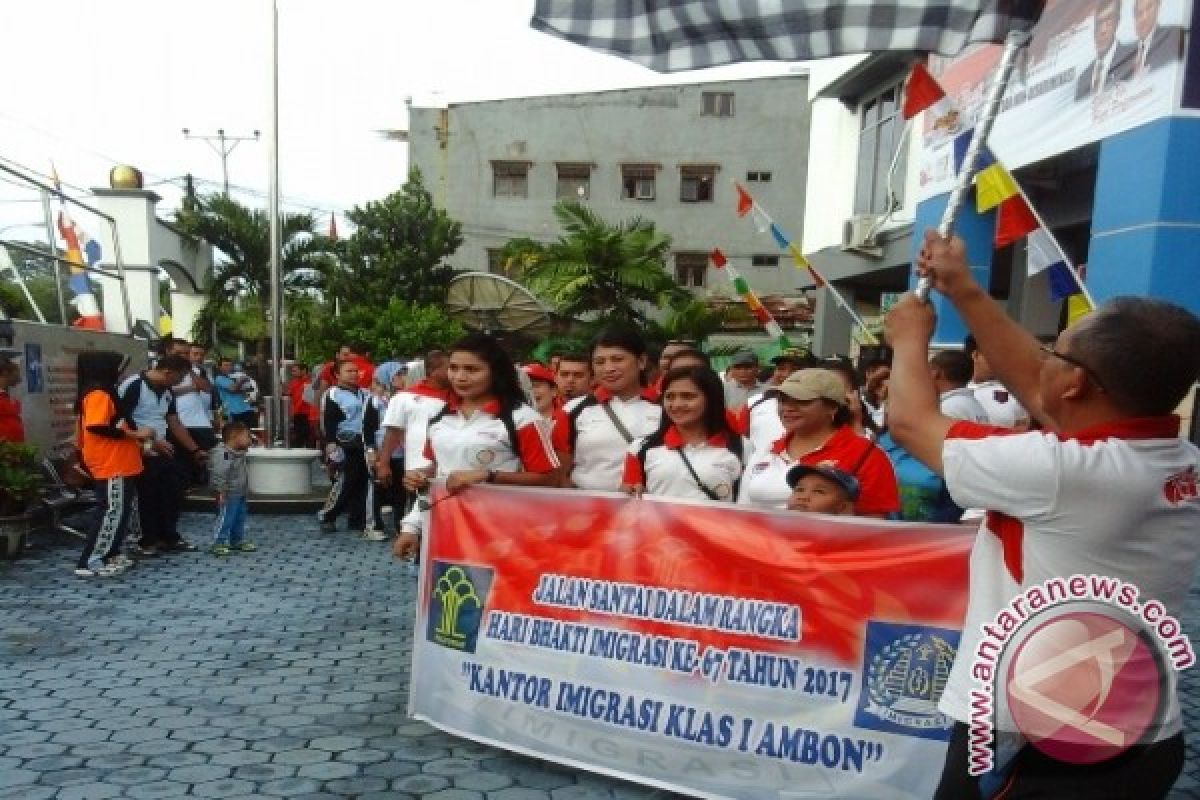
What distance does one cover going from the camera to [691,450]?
4133 mm

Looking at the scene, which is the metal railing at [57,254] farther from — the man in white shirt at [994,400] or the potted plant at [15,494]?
the man in white shirt at [994,400]

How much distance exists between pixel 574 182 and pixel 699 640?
3029 centimetres

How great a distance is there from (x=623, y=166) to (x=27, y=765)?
30261 millimetres

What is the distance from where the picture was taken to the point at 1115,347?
173 centimetres

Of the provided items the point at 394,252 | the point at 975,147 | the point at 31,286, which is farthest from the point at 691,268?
the point at 975,147

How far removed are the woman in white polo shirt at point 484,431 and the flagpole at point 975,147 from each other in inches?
98.6

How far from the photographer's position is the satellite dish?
22219 millimetres

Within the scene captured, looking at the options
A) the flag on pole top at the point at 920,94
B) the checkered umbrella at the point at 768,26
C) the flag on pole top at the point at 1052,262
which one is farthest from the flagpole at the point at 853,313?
the checkered umbrella at the point at 768,26

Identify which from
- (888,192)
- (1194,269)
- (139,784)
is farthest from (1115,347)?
(888,192)

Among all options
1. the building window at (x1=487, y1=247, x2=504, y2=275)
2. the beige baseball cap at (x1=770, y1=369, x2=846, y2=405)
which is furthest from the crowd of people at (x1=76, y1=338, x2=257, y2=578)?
→ the building window at (x1=487, y1=247, x2=504, y2=275)

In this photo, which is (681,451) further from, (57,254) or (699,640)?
(57,254)

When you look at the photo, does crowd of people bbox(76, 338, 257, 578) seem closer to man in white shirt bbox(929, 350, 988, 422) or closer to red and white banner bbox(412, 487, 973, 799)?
red and white banner bbox(412, 487, 973, 799)

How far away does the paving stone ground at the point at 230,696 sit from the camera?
140 inches

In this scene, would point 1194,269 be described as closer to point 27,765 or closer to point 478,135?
point 27,765
